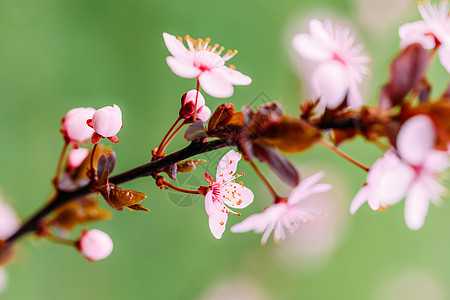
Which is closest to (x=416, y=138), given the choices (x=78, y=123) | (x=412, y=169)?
(x=412, y=169)

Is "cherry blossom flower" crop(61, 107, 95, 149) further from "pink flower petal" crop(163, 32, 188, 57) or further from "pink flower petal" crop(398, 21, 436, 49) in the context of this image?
"pink flower petal" crop(398, 21, 436, 49)

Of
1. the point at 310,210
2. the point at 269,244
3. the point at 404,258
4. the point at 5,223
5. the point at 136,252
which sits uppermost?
the point at 310,210

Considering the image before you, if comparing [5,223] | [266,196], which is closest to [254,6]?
[266,196]

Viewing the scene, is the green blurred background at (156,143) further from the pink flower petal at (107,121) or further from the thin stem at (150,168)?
the pink flower petal at (107,121)

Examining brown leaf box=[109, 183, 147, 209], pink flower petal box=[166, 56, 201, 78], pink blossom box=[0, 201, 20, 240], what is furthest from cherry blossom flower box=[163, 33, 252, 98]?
pink blossom box=[0, 201, 20, 240]

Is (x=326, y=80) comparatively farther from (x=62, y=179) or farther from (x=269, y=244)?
(x=269, y=244)

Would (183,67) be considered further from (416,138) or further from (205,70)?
(416,138)

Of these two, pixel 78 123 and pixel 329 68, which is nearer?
pixel 329 68
